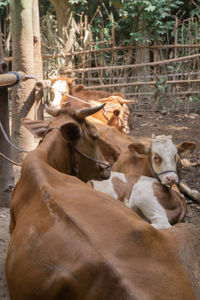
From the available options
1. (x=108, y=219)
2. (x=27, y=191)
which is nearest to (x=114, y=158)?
(x=27, y=191)

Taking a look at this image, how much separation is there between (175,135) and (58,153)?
22.2 ft

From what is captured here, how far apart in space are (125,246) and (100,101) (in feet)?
22.9

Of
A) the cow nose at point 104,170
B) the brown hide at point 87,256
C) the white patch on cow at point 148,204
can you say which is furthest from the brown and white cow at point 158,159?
the brown hide at point 87,256

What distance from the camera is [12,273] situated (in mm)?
1731

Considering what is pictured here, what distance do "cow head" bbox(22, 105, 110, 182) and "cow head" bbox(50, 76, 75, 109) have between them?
5018 millimetres

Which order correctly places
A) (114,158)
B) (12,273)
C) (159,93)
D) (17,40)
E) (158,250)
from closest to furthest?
(158,250) → (12,273) → (17,40) → (114,158) → (159,93)

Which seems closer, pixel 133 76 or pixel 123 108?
pixel 123 108

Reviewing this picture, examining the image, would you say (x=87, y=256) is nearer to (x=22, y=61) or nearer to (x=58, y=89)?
(x=22, y=61)

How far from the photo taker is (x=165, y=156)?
403 cm

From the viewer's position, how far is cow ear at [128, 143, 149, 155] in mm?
4570

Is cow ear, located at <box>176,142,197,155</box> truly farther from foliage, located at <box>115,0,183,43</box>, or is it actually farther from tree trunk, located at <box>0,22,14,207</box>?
foliage, located at <box>115,0,183,43</box>

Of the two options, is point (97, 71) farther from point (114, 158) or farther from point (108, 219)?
point (108, 219)

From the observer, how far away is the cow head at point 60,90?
8.23m

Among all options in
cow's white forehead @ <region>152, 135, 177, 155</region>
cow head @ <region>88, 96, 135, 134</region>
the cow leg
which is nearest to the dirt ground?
the cow leg
